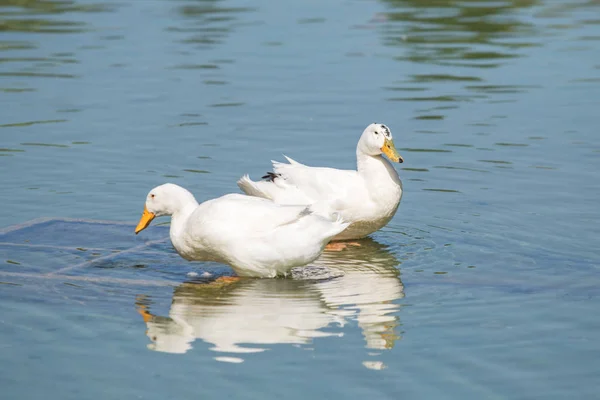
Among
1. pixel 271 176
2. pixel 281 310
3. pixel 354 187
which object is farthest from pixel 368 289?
pixel 271 176

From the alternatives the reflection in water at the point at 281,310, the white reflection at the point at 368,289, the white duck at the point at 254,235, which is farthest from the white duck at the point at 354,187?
the white duck at the point at 254,235

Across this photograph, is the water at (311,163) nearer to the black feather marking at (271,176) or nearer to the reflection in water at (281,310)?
the reflection in water at (281,310)

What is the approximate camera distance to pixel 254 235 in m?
8.82

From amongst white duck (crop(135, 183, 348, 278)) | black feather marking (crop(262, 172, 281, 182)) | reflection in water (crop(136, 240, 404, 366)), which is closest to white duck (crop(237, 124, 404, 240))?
black feather marking (crop(262, 172, 281, 182))

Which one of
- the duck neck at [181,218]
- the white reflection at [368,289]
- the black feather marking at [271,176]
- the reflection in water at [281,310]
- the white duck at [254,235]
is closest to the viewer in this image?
the reflection in water at [281,310]

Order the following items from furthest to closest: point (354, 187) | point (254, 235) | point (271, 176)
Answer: point (271, 176) < point (354, 187) < point (254, 235)

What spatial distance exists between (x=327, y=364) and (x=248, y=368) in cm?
50

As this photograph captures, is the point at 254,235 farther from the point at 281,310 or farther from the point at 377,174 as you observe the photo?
the point at 377,174

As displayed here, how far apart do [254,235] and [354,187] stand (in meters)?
1.94

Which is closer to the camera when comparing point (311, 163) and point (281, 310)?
point (281, 310)

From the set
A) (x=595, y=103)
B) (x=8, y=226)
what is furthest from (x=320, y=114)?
(x=8, y=226)

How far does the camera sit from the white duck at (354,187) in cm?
1034

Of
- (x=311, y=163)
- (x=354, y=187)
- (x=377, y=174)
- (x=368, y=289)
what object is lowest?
(x=368, y=289)

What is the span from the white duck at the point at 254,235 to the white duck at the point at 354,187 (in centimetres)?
126
